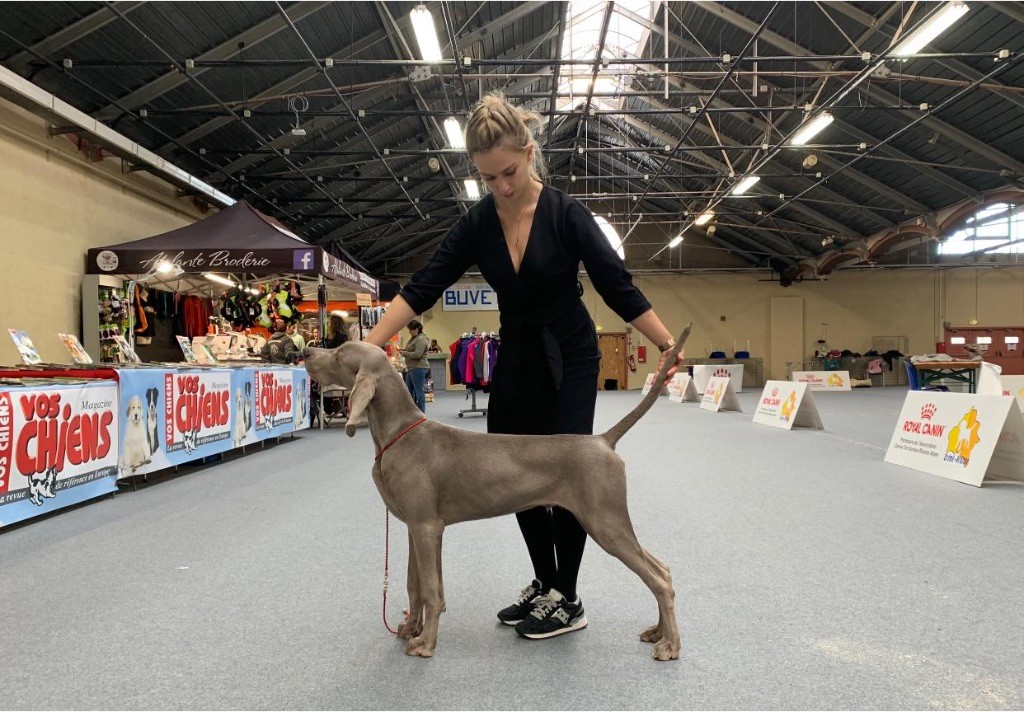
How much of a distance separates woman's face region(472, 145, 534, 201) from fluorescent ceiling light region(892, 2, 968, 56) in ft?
22.9

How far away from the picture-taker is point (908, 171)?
15.0 meters

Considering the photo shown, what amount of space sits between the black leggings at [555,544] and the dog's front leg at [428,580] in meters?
0.38

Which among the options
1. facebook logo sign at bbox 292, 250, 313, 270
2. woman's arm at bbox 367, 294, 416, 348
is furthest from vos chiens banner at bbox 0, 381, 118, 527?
facebook logo sign at bbox 292, 250, 313, 270

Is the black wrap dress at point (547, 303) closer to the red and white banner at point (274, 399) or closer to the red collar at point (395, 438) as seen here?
the red collar at point (395, 438)

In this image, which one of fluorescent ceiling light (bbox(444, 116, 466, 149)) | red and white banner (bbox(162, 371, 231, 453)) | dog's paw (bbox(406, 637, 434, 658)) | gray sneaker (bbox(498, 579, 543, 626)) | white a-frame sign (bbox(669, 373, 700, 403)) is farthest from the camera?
Answer: white a-frame sign (bbox(669, 373, 700, 403))

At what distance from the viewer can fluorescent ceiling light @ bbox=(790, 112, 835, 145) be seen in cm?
996

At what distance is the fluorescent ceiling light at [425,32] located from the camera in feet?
21.8

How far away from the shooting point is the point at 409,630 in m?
2.11

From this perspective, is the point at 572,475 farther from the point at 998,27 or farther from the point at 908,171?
the point at 908,171

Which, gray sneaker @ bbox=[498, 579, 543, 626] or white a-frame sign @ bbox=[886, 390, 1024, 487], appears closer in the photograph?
gray sneaker @ bbox=[498, 579, 543, 626]

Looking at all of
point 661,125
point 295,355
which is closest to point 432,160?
point 295,355

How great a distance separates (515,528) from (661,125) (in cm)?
1578

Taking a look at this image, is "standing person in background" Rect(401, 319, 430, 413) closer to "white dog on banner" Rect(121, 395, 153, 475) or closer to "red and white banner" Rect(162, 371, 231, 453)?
"red and white banner" Rect(162, 371, 231, 453)

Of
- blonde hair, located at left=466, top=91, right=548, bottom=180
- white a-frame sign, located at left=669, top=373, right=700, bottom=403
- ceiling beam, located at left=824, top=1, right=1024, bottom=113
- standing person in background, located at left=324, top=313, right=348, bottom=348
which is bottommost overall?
white a-frame sign, located at left=669, top=373, right=700, bottom=403
